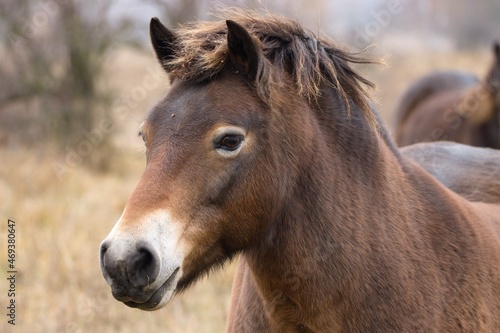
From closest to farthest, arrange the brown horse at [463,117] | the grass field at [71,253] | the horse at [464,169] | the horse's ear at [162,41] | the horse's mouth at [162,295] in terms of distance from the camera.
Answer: the horse's mouth at [162,295] → the horse's ear at [162,41] → the horse at [464,169] → the grass field at [71,253] → the brown horse at [463,117]

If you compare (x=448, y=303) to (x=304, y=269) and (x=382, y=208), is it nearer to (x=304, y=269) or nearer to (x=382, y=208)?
(x=382, y=208)

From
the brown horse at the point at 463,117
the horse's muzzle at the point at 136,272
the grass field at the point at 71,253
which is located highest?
the horse's muzzle at the point at 136,272

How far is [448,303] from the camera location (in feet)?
9.01

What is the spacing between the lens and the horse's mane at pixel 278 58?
2600 mm

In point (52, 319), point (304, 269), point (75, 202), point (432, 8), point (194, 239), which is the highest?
point (194, 239)

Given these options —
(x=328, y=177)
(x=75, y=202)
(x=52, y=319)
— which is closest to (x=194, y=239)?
(x=328, y=177)

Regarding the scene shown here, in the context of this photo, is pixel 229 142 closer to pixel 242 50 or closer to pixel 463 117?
pixel 242 50

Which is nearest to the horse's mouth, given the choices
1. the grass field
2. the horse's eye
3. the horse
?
the horse's eye

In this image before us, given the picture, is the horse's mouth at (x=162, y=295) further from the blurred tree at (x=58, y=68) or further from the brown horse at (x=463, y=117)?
the blurred tree at (x=58, y=68)

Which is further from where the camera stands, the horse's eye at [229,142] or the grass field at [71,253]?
the grass field at [71,253]

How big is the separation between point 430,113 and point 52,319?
6.09m

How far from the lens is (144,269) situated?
7.38 feet

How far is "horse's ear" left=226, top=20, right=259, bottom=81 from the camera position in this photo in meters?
2.51

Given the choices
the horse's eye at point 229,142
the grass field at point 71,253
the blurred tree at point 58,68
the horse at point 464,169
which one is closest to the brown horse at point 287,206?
the horse's eye at point 229,142
